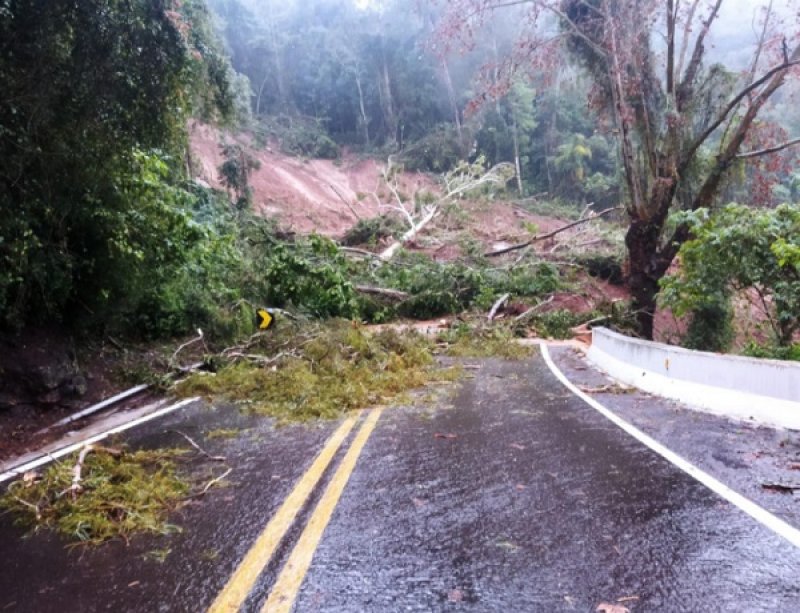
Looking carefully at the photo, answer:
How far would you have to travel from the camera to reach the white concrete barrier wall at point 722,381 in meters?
5.64

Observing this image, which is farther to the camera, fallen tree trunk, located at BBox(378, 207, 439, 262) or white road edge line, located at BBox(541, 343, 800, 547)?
fallen tree trunk, located at BBox(378, 207, 439, 262)

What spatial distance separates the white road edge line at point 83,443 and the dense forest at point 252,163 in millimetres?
2216

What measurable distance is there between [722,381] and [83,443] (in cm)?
702

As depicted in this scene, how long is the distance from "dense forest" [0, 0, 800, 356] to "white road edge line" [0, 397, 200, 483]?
2.22 metres

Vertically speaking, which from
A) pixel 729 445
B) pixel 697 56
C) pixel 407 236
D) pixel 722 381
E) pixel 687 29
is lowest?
pixel 729 445

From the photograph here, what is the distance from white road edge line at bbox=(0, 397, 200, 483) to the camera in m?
5.43

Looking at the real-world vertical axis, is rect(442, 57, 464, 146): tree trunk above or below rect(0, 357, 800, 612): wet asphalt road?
above

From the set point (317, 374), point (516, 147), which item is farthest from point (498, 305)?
point (516, 147)

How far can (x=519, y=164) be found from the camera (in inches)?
2114

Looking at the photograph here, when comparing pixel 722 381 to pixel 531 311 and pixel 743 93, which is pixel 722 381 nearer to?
pixel 743 93

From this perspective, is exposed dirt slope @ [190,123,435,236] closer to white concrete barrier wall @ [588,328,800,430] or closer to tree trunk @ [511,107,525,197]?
tree trunk @ [511,107,525,197]

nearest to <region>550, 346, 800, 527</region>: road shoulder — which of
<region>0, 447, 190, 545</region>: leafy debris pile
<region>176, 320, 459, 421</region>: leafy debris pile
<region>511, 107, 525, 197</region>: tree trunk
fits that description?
<region>176, 320, 459, 421</region>: leafy debris pile

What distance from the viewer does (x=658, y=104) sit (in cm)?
1593

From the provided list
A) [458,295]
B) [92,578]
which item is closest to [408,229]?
[458,295]
